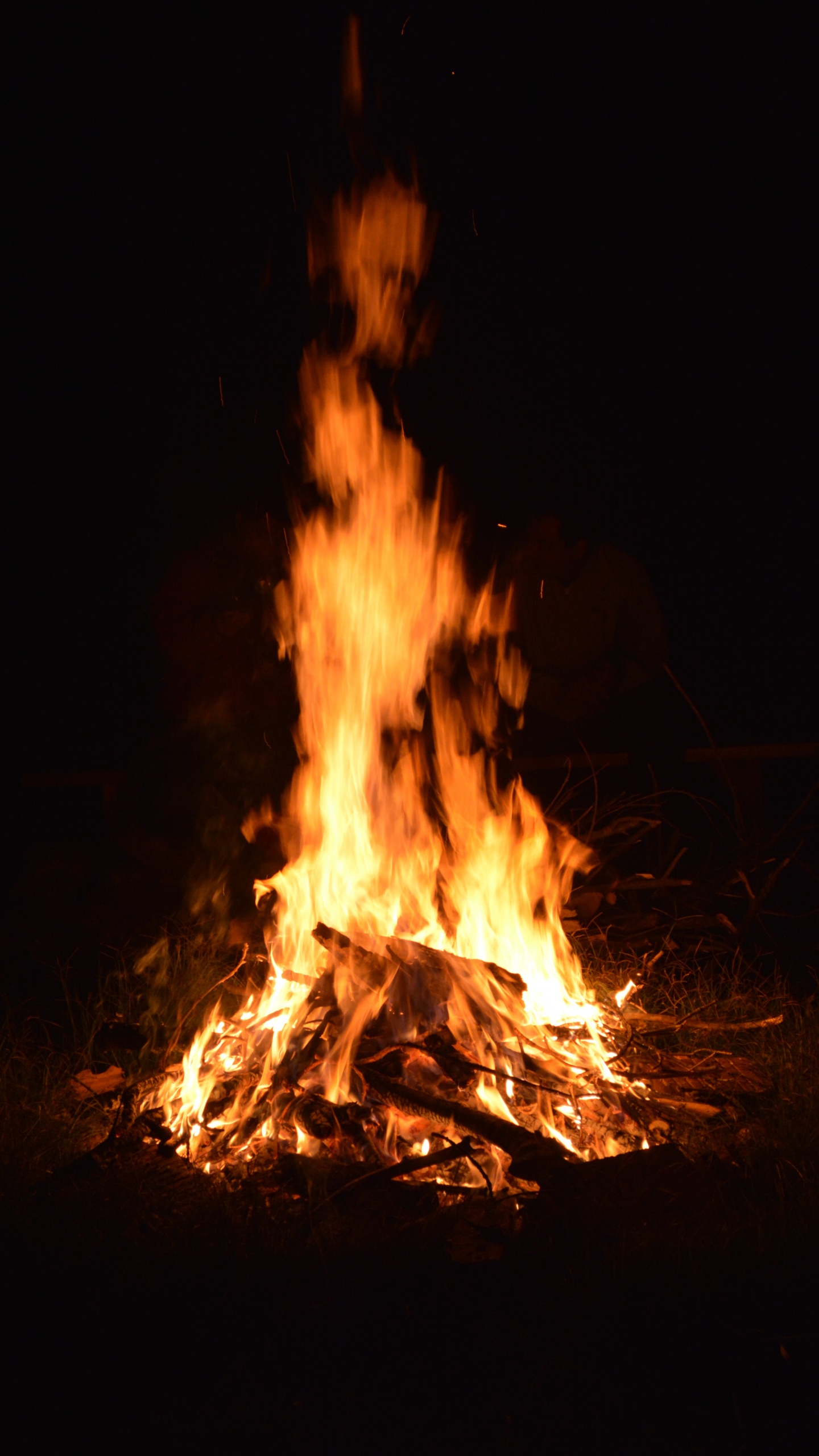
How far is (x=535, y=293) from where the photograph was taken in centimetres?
702

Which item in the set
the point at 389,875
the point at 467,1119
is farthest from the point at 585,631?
the point at 467,1119

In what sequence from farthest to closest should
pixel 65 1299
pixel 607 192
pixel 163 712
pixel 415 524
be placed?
pixel 607 192 → pixel 163 712 → pixel 415 524 → pixel 65 1299

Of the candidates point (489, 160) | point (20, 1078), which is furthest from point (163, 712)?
point (489, 160)

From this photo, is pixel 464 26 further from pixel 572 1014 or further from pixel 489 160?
pixel 572 1014

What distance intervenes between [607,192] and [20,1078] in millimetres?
6475

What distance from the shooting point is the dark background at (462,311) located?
575 cm

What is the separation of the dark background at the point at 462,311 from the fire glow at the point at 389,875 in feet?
5.44

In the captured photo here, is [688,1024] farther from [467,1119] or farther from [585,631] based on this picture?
[585,631]

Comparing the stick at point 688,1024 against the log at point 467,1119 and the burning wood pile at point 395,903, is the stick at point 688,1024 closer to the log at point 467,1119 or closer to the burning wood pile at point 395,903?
the burning wood pile at point 395,903

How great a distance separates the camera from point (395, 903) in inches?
140

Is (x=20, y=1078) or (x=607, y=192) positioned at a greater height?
(x=607, y=192)

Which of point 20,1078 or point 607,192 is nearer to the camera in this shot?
point 20,1078

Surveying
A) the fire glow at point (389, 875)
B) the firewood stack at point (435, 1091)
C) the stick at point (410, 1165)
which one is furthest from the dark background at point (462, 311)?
the stick at point (410, 1165)

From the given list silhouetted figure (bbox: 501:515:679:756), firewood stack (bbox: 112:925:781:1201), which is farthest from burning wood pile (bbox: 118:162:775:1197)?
silhouetted figure (bbox: 501:515:679:756)
